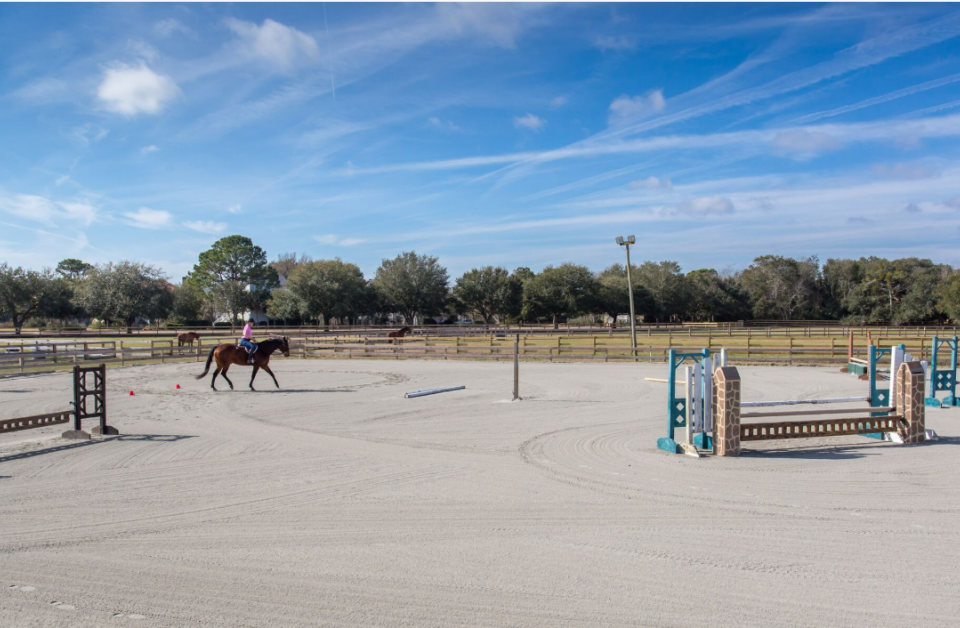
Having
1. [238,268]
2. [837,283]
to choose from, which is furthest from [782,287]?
[238,268]

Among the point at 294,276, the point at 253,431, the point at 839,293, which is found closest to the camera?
the point at 253,431

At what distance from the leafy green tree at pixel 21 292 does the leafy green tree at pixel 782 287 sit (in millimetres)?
86989

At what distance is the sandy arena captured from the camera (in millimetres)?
4238

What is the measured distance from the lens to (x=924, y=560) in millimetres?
5035

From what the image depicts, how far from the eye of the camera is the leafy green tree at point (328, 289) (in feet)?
213

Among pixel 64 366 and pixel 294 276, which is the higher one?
pixel 294 276

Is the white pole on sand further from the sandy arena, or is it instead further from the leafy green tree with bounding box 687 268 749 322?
the leafy green tree with bounding box 687 268 749 322

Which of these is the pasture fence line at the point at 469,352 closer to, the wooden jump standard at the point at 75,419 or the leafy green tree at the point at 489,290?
the wooden jump standard at the point at 75,419

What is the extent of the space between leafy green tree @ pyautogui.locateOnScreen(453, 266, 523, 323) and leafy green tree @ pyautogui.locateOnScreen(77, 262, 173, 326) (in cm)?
3317

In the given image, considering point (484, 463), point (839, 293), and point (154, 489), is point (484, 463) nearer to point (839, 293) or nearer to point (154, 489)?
point (154, 489)

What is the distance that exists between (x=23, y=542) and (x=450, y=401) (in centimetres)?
1042

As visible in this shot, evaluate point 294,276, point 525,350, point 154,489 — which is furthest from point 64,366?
point 294,276

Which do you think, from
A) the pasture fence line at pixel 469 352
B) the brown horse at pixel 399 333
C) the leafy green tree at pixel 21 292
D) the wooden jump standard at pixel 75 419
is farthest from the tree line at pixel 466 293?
the wooden jump standard at pixel 75 419

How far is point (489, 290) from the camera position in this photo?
7006 cm
